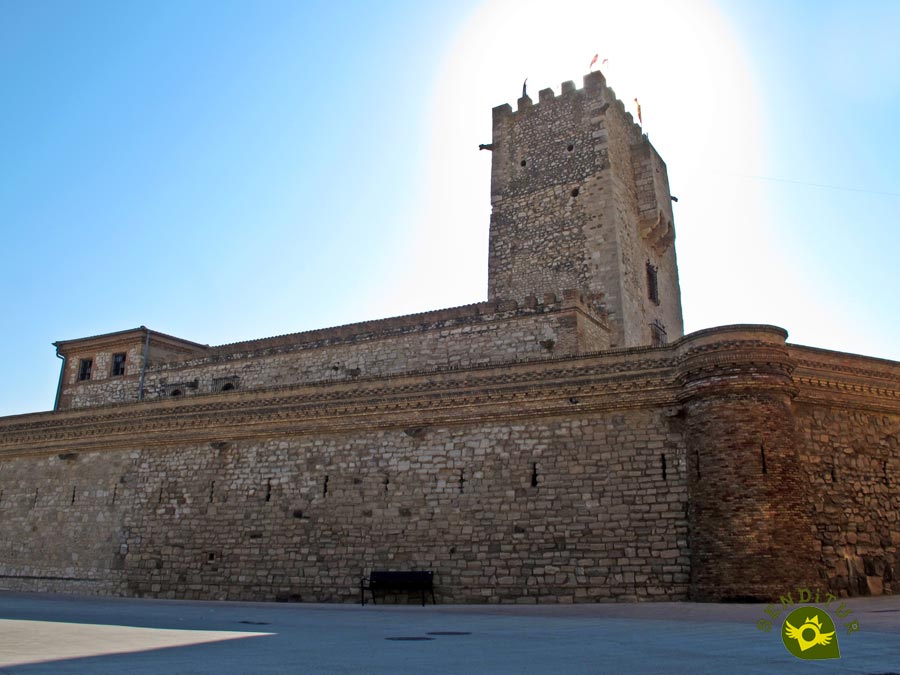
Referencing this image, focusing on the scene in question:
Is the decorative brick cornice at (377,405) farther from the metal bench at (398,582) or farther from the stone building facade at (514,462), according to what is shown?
the metal bench at (398,582)

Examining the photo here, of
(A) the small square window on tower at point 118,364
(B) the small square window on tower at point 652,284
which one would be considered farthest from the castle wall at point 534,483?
(B) the small square window on tower at point 652,284

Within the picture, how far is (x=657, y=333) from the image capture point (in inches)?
1096

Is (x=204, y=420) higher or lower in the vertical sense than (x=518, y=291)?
lower

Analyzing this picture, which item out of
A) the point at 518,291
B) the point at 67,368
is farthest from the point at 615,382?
the point at 67,368

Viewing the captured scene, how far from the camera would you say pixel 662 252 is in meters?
29.9

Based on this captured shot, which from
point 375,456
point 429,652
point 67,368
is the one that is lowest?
point 429,652

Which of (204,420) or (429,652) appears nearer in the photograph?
(429,652)

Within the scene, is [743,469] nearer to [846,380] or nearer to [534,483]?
[846,380]

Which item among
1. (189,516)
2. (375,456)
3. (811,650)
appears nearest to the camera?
(811,650)

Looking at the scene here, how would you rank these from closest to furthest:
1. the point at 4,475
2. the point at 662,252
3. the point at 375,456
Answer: the point at 375,456 → the point at 4,475 → the point at 662,252

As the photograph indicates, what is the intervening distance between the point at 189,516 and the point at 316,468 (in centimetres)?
406

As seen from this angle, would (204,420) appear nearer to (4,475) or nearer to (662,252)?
(4,475)

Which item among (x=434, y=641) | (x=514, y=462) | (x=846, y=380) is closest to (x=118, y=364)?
(x=514, y=462)

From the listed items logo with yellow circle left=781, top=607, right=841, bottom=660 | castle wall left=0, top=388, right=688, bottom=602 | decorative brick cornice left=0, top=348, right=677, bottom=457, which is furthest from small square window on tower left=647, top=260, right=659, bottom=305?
logo with yellow circle left=781, top=607, right=841, bottom=660
